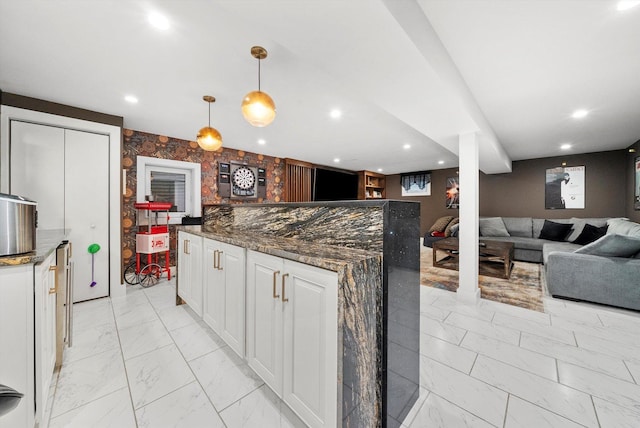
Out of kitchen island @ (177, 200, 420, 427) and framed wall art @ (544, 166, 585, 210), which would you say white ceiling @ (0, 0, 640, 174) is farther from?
framed wall art @ (544, 166, 585, 210)

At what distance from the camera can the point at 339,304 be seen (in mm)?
993

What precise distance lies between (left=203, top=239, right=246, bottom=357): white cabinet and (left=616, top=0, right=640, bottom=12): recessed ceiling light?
9.16ft

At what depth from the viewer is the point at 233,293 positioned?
169 centimetres

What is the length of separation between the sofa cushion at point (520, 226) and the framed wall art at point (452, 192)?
4.89 feet

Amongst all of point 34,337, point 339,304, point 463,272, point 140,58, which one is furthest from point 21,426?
point 463,272

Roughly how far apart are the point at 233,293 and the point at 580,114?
183 inches

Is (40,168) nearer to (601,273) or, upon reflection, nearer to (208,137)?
(208,137)

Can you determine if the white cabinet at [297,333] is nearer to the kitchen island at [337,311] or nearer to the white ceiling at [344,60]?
the kitchen island at [337,311]

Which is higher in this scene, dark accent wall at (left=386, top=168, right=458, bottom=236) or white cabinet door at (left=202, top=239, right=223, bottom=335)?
dark accent wall at (left=386, top=168, right=458, bottom=236)

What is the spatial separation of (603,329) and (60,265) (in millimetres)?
4643

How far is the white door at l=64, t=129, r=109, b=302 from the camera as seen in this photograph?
9.52 feet

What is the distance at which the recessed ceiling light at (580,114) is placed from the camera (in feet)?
9.86

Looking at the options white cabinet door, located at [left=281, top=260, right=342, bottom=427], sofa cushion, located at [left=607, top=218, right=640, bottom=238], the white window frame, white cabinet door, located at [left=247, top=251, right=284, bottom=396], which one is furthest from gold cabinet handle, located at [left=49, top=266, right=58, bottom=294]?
sofa cushion, located at [left=607, top=218, right=640, bottom=238]

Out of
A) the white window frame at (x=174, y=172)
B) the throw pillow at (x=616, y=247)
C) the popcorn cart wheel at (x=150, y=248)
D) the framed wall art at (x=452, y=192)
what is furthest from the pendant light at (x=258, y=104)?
the framed wall art at (x=452, y=192)
